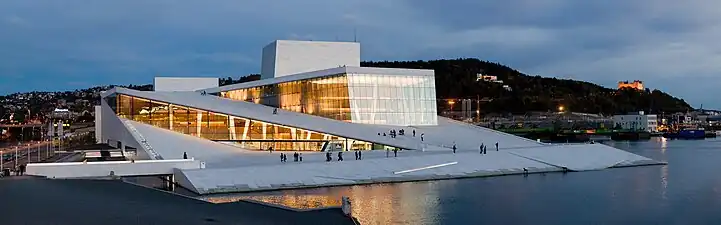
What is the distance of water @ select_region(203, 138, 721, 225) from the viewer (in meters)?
15.6

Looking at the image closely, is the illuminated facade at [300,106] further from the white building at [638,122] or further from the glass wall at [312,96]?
the white building at [638,122]

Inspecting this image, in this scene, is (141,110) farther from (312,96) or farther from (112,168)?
(112,168)

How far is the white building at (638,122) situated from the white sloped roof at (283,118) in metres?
66.1

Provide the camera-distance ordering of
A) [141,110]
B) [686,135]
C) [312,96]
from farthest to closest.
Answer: [686,135], [312,96], [141,110]

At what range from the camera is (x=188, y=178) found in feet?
68.2

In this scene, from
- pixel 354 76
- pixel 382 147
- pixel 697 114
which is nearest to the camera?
pixel 382 147

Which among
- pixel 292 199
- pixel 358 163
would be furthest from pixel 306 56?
pixel 292 199

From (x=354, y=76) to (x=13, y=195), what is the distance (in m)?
19.1

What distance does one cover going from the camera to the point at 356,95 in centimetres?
3269

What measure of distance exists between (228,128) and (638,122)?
7275 centimetres

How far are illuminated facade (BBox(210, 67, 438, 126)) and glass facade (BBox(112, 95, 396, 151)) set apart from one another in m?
4.08

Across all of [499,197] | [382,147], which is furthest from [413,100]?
[499,197]

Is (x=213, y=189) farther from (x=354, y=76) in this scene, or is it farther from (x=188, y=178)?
(x=354, y=76)

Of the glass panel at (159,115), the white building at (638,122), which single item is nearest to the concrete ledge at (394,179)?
the glass panel at (159,115)
